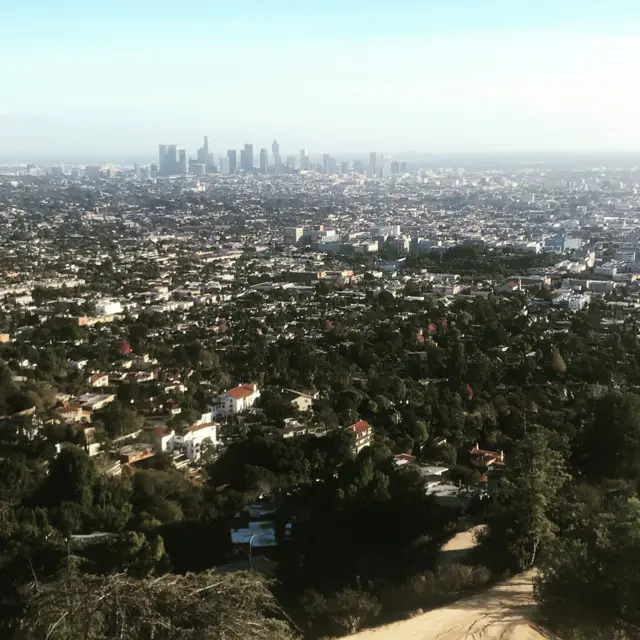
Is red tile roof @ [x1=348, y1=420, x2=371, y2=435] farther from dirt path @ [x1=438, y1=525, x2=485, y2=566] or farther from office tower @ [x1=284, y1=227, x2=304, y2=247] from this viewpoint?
office tower @ [x1=284, y1=227, x2=304, y2=247]

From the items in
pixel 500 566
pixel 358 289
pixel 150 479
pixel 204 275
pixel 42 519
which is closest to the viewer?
pixel 500 566

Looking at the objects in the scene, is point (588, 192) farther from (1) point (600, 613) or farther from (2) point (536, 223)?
(1) point (600, 613)

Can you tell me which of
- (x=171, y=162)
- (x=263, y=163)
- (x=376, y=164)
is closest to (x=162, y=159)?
(x=171, y=162)

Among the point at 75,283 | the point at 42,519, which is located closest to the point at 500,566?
the point at 42,519

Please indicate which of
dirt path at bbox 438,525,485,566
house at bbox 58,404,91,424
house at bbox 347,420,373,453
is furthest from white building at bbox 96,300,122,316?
dirt path at bbox 438,525,485,566

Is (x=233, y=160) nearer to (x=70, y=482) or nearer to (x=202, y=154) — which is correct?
(x=202, y=154)
